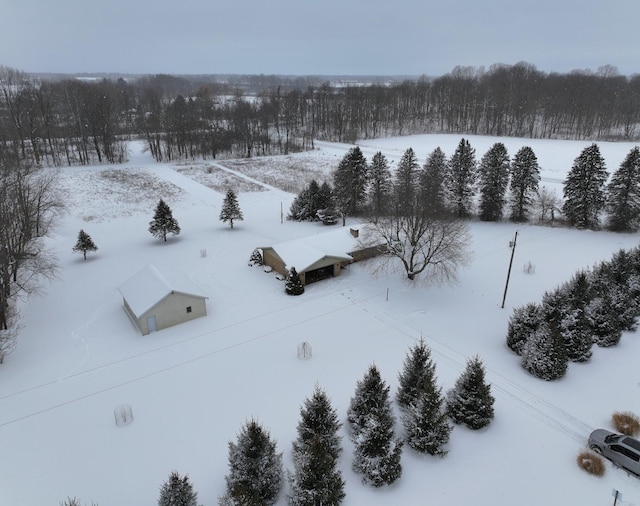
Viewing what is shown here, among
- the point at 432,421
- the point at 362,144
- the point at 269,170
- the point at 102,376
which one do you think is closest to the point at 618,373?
the point at 432,421

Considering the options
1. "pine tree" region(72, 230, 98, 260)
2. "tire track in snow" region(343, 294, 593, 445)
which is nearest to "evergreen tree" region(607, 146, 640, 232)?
"tire track in snow" region(343, 294, 593, 445)

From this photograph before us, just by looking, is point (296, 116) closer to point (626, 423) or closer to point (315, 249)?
point (315, 249)

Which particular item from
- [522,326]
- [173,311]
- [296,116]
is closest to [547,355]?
[522,326]

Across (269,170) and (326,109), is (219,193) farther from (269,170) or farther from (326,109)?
(326,109)

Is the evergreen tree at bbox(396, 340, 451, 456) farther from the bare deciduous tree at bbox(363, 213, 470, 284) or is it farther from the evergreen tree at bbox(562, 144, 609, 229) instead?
the evergreen tree at bbox(562, 144, 609, 229)

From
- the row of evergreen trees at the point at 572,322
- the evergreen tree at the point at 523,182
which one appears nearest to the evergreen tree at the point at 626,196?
the evergreen tree at the point at 523,182

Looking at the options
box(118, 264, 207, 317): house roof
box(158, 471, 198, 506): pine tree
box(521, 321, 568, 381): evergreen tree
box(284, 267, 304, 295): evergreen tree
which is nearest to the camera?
box(158, 471, 198, 506): pine tree

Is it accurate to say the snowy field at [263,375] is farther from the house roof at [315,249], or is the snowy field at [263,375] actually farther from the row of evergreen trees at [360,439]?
the house roof at [315,249]
